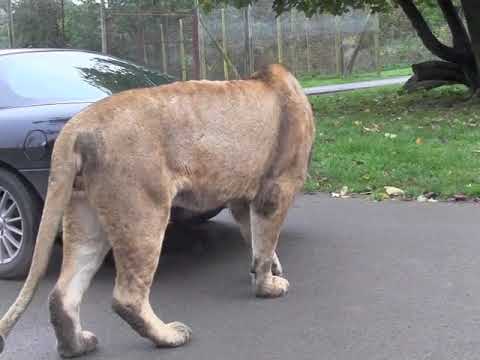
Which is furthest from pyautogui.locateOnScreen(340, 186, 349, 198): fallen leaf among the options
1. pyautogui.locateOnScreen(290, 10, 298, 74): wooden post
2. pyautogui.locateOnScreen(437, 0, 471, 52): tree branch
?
pyautogui.locateOnScreen(290, 10, 298, 74): wooden post

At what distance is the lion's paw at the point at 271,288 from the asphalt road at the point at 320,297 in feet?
0.16

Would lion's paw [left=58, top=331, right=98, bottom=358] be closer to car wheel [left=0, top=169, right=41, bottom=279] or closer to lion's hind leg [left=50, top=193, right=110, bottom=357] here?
lion's hind leg [left=50, top=193, right=110, bottom=357]

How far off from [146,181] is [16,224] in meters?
1.96

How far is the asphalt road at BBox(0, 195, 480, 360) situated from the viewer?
13.5ft

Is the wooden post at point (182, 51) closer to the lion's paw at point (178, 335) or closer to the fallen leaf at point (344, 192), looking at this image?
the fallen leaf at point (344, 192)

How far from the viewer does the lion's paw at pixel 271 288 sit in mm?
4855

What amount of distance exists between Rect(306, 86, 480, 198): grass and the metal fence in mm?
2530

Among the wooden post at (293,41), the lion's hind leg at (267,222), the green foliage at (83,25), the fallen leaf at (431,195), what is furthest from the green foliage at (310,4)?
the lion's hind leg at (267,222)

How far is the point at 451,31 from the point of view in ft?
49.4

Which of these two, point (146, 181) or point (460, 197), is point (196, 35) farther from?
point (146, 181)

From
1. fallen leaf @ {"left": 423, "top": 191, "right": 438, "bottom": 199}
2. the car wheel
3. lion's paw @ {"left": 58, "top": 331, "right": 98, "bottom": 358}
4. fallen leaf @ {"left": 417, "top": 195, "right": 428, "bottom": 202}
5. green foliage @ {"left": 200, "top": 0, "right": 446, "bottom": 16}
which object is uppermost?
green foliage @ {"left": 200, "top": 0, "right": 446, "bottom": 16}

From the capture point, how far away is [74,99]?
566 cm

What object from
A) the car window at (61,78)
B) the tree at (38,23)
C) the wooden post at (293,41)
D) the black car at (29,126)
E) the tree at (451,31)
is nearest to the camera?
the black car at (29,126)

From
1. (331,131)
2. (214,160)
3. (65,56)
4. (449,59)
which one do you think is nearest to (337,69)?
(449,59)
